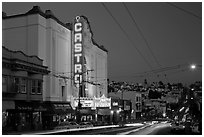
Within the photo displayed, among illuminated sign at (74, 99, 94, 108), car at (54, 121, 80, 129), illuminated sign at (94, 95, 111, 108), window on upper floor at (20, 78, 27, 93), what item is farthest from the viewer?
illuminated sign at (94, 95, 111, 108)

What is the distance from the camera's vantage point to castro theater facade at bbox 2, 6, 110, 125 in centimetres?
3544

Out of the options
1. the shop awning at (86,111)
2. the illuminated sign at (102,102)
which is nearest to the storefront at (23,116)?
the shop awning at (86,111)

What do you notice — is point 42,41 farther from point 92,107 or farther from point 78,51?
point 92,107

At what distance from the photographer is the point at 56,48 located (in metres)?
37.4

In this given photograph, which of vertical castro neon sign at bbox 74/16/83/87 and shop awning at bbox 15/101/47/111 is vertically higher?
vertical castro neon sign at bbox 74/16/83/87

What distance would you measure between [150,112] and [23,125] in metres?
74.3

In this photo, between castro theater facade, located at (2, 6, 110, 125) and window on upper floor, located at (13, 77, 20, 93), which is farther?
castro theater facade, located at (2, 6, 110, 125)

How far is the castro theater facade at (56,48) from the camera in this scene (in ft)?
116

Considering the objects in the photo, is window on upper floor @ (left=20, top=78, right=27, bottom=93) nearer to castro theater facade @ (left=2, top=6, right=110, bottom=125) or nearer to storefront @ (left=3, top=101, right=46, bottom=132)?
storefront @ (left=3, top=101, right=46, bottom=132)

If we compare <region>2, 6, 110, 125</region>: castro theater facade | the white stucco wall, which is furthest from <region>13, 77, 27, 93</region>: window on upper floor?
the white stucco wall

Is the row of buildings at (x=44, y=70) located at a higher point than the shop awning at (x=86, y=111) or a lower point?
higher

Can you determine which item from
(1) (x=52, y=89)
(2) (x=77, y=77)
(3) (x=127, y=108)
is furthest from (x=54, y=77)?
(3) (x=127, y=108)

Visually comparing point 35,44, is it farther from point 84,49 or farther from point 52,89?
point 84,49

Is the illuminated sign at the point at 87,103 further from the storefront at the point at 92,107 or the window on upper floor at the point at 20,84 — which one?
the window on upper floor at the point at 20,84
